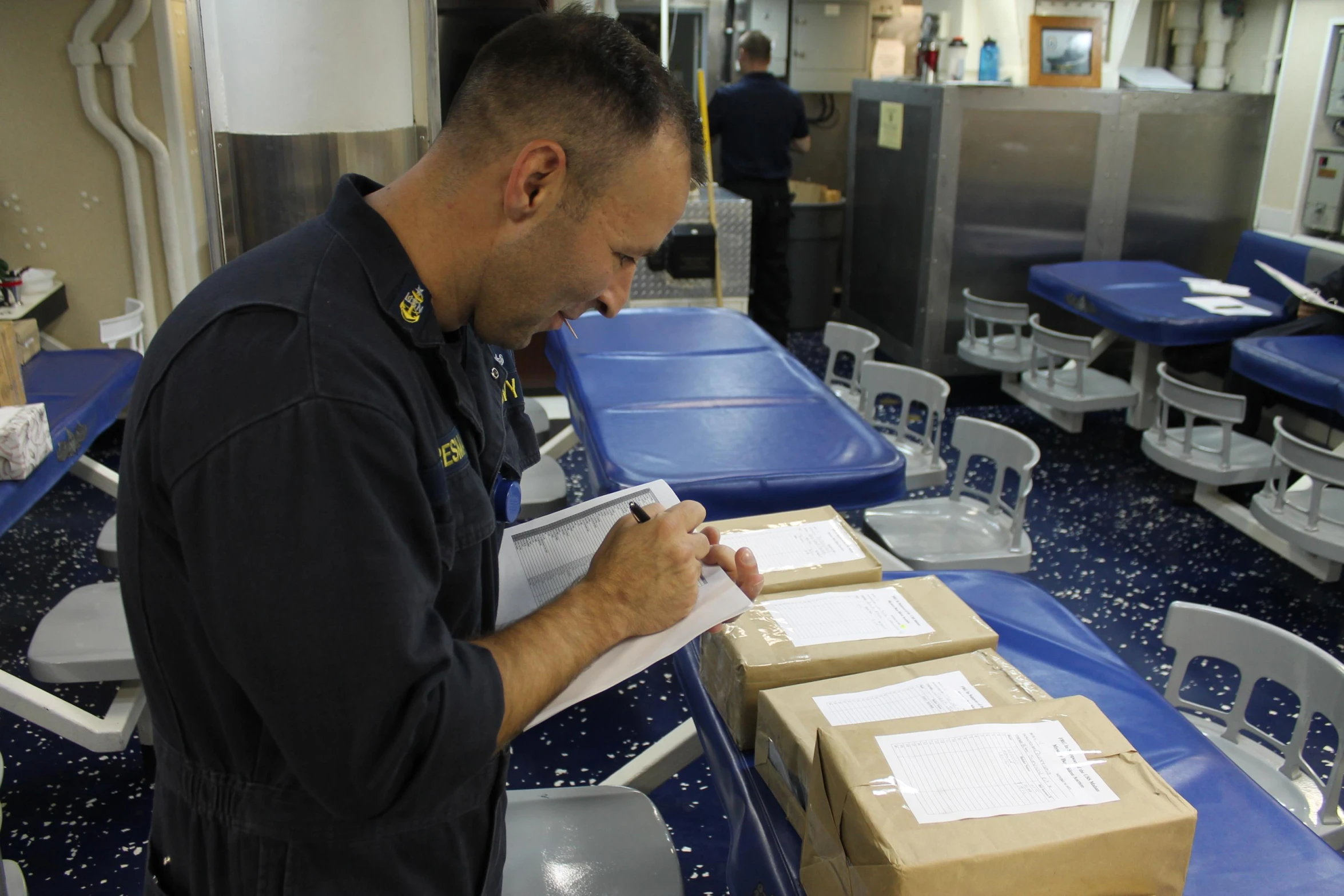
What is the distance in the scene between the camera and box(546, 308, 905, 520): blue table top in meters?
2.33

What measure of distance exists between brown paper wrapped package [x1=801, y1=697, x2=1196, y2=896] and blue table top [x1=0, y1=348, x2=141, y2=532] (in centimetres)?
210

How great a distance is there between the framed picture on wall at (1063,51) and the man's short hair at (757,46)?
4.91 ft

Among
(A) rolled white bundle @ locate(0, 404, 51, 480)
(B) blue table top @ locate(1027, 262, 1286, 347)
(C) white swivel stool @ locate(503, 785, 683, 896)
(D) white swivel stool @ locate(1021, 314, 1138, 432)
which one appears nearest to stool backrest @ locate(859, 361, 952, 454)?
(D) white swivel stool @ locate(1021, 314, 1138, 432)

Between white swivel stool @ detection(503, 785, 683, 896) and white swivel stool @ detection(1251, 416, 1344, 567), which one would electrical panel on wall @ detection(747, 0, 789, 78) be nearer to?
white swivel stool @ detection(1251, 416, 1344, 567)

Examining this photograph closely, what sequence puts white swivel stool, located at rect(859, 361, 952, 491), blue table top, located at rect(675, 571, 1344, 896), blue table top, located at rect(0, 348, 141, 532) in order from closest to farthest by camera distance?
blue table top, located at rect(675, 571, 1344, 896)
blue table top, located at rect(0, 348, 141, 532)
white swivel stool, located at rect(859, 361, 952, 491)

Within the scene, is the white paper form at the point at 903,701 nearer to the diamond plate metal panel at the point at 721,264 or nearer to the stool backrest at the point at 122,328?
the stool backrest at the point at 122,328

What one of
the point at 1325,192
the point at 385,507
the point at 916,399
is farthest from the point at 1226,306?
the point at 385,507

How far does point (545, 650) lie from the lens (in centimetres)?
98

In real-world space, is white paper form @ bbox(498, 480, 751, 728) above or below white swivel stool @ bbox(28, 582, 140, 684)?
above

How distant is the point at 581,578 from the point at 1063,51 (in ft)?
17.9

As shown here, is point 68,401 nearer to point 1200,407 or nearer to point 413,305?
point 413,305

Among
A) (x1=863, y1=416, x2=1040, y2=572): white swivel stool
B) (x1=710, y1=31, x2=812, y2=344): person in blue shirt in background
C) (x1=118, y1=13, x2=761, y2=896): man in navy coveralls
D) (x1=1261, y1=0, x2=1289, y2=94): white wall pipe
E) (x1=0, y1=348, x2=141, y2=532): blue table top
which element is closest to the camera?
(x1=118, y1=13, x2=761, y2=896): man in navy coveralls

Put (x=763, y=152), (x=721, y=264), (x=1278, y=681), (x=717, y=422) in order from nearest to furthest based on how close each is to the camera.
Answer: (x=1278, y=681) → (x=717, y=422) → (x=721, y=264) → (x=763, y=152)

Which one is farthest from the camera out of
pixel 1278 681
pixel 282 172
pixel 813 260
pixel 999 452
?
pixel 813 260
